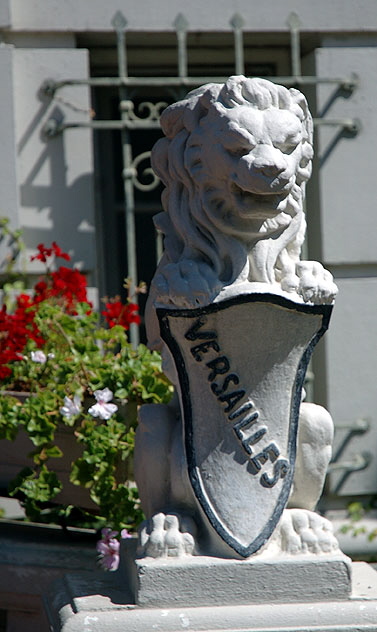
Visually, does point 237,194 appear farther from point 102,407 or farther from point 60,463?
point 60,463

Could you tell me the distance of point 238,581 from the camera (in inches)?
92.8

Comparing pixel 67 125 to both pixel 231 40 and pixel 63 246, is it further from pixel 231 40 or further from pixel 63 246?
pixel 231 40

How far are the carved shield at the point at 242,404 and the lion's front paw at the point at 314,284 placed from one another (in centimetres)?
3

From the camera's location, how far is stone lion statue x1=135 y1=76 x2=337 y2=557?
7.55 ft

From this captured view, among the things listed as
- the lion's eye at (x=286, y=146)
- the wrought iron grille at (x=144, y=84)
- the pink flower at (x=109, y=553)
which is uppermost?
the wrought iron grille at (x=144, y=84)

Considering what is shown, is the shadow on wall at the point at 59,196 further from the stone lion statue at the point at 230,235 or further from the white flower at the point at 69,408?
the stone lion statue at the point at 230,235

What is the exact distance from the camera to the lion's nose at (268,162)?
7.39 feet

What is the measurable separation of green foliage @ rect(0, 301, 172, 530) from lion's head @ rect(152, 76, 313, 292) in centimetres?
95

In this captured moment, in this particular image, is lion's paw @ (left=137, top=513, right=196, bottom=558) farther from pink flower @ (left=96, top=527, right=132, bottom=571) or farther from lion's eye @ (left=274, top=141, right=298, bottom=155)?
lion's eye @ (left=274, top=141, right=298, bottom=155)

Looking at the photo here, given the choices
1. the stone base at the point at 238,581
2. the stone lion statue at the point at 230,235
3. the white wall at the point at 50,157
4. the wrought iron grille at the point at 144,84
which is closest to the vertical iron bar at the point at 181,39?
the wrought iron grille at the point at 144,84

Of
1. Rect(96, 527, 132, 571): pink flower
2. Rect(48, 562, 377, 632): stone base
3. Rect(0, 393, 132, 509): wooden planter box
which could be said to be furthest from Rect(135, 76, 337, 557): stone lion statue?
Rect(0, 393, 132, 509): wooden planter box

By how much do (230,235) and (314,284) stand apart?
24 cm

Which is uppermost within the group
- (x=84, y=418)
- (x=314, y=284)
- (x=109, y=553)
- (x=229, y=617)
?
(x=314, y=284)

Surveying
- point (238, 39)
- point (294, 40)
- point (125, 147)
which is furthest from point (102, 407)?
point (294, 40)
